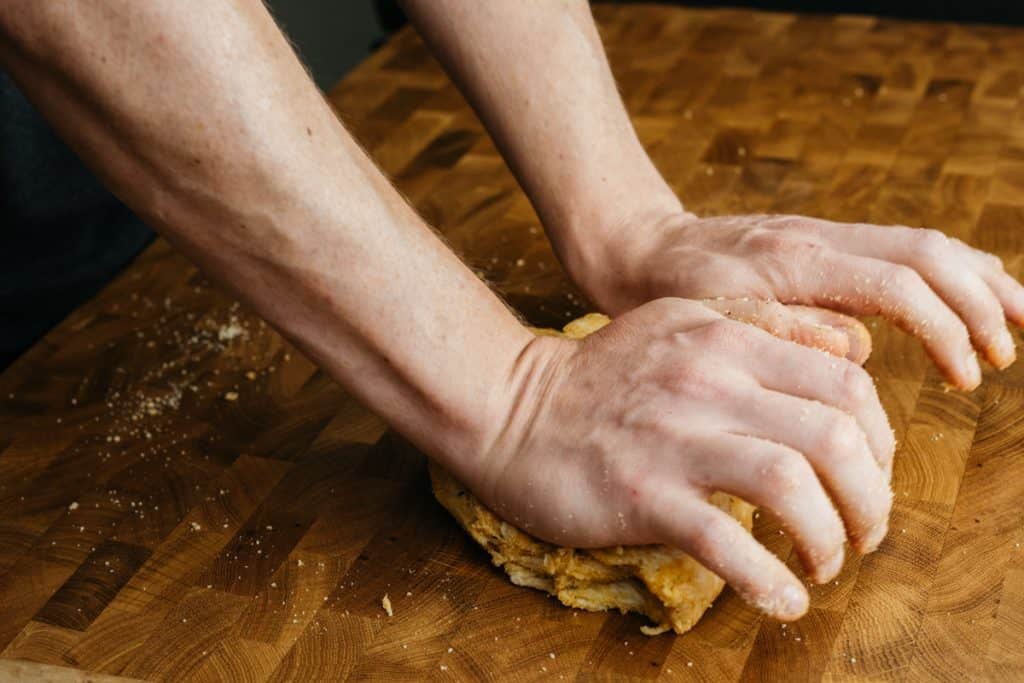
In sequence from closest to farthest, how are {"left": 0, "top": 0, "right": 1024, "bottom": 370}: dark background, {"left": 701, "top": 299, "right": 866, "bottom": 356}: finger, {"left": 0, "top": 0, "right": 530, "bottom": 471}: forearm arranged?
{"left": 0, "top": 0, "right": 530, "bottom": 471}: forearm → {"left": 701, "top": 299, "right": 866, "bottom": 356}: finger → {"left": 0, "top": 0, "right": 1024, "bottom": 370}: dark background

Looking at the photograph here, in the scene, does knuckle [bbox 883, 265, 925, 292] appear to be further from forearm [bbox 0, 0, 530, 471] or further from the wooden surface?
forearm [bbox 0, 0, 530, 471]

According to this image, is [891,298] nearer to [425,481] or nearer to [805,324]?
[805,324]

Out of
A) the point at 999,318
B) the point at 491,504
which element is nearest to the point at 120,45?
the point at 491,504

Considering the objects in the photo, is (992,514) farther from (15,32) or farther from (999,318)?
(15,32)

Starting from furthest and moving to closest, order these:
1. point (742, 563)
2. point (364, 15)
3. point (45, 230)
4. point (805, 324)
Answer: point (364, 15) → point (45, 230) → point (805, 324) → point (742, 563)

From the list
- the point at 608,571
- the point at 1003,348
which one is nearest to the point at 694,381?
the point at 608,571

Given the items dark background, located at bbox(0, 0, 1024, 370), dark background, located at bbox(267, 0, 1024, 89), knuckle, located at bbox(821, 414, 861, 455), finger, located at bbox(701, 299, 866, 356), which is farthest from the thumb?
dark background, located at bbox(267, 0, 1024, 89)
